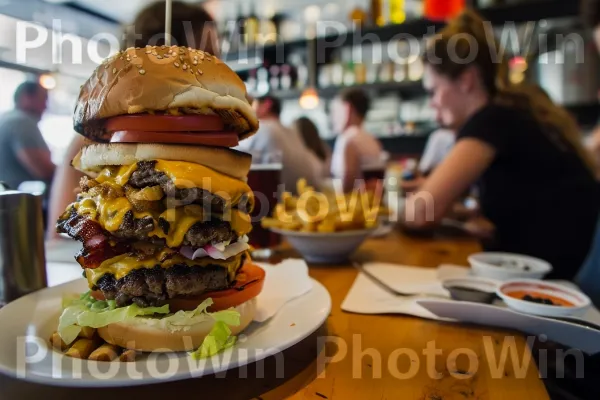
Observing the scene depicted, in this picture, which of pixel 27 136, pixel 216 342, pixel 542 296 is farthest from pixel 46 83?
pixel 542 296

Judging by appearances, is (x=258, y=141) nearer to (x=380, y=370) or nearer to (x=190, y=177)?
(x=190, y=177)

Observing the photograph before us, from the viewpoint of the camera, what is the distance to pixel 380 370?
2.69ft

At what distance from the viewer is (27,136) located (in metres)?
2.95

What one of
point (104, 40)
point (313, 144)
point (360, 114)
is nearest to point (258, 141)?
point (313, 144)

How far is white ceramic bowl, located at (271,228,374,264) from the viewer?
153 centimetres

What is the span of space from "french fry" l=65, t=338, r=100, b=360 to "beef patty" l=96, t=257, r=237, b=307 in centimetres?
9

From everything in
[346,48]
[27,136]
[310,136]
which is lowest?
[27,136]

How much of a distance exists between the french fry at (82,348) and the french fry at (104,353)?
2cm

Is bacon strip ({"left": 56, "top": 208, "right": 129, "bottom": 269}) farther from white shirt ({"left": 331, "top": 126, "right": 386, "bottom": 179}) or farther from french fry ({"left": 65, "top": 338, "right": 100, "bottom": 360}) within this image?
white shirt ({"left": 331, "top": 126, "right": 386, "bottom": 179})

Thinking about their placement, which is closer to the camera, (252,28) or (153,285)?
(153,285)

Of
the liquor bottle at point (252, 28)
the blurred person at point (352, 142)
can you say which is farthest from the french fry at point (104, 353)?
the liquor bottle at point (252, 28)

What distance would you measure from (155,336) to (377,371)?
435 mm

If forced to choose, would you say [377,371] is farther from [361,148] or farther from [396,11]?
[396,11]

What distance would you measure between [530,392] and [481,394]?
0.09 meters
